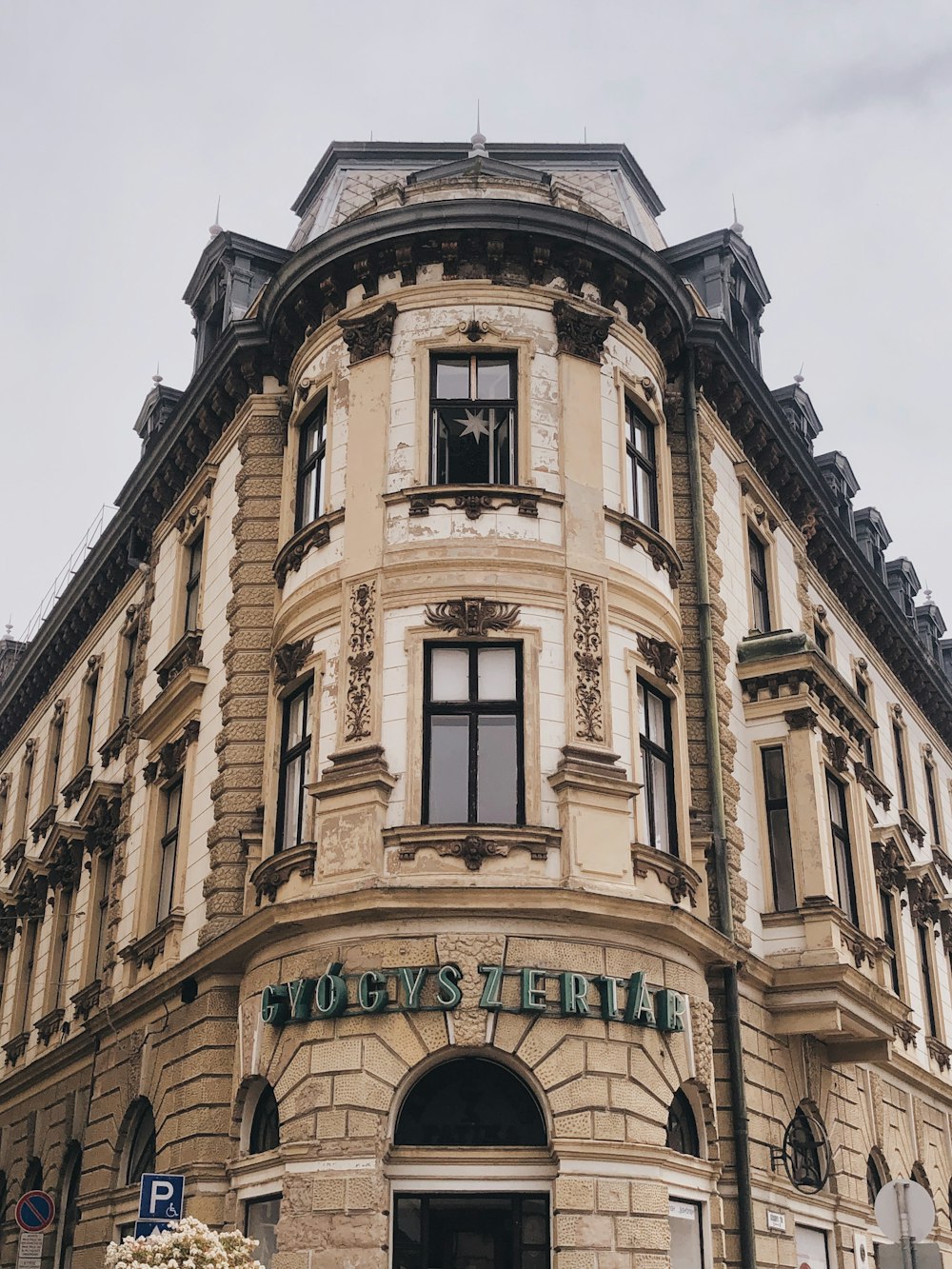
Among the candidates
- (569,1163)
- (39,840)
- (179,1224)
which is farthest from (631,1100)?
(39,840)

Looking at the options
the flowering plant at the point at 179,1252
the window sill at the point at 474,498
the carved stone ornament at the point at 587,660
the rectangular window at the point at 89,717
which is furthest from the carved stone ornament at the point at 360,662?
the rectangular window at the point at 89,717

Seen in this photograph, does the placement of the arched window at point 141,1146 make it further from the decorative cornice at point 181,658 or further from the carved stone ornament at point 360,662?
the carved stone ornament at point 360,662

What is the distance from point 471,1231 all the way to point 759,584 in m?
12.9

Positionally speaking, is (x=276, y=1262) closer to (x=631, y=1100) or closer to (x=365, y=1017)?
(x=365, y=1017)

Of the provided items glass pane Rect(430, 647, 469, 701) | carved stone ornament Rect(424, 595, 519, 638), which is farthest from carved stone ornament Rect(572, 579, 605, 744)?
glass pane Rect(430, 647, 469, 701)

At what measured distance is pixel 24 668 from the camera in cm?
3762

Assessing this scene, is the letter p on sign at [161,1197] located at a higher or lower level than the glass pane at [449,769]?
lower

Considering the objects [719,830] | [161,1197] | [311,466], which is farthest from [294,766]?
[719,830]

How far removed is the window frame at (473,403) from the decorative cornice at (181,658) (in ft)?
19.2

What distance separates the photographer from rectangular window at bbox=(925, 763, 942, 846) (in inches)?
1361

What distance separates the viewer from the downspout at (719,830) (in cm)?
1839

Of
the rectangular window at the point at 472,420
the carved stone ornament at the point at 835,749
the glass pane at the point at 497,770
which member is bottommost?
the glass pane at the point at 497,770

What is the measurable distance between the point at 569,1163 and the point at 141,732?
12040mm

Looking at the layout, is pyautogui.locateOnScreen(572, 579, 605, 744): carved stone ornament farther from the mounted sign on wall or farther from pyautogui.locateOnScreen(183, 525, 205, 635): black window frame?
pyautogui.locateOnScreen(183, 525, 205, 635): black window frame
